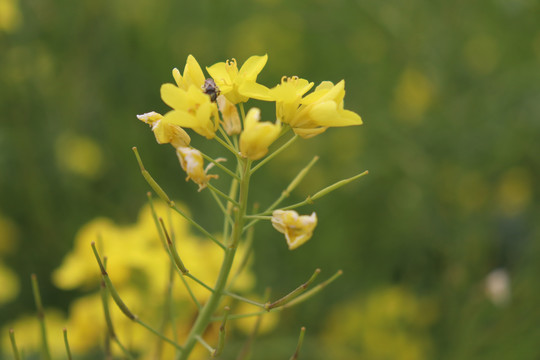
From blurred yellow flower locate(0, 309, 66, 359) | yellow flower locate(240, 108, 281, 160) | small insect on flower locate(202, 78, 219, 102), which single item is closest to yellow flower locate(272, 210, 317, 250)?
yellow flower locate(240, 108, 281, 160)

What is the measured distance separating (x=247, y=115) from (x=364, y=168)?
1793mm

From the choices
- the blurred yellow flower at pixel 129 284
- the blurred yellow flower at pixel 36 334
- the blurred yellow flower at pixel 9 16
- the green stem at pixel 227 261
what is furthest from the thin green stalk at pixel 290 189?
the blurred yellow flower at pixel 9 16

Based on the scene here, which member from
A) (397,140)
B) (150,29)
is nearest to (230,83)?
(397,140)

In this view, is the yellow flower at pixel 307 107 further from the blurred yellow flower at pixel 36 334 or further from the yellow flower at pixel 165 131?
the blurred yellow flower at pixel 36 334

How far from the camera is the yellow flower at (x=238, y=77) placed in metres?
0.88

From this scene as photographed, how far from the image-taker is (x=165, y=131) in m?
0.89

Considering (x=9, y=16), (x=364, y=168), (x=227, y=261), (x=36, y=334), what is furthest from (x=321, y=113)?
(x=9, y=16)

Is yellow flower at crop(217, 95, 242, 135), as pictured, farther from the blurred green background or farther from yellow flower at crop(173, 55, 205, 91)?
the blurred green background

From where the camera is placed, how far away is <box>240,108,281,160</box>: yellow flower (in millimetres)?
792

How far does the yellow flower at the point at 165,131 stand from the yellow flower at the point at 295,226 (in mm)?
195

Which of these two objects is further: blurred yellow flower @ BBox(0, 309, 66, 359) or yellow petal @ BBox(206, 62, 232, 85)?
blurred yellow flower @ BBox(0, 309, 66, 359)

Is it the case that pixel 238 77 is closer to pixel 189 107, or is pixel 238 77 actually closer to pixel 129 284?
pixel 189 107

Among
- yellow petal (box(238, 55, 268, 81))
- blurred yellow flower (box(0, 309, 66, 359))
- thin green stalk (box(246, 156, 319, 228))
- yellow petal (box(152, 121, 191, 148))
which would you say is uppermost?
yellow petal (box(238, 55, 268, 81))

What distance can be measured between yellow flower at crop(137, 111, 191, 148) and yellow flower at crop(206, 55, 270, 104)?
9 cm
